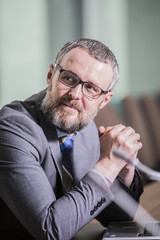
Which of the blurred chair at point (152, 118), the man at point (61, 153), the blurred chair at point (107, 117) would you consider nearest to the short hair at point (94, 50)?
the man at point (61, 153)

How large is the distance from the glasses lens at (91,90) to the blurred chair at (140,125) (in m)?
1.30

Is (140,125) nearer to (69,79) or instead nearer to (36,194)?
(69,79)

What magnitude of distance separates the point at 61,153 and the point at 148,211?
32 centimetres

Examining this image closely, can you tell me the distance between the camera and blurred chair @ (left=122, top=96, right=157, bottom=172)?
88.0 inches

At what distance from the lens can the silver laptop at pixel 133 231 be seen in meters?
0.72

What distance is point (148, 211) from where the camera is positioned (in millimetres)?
1015

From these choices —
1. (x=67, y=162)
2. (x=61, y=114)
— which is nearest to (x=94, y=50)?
(x=61, y=114)

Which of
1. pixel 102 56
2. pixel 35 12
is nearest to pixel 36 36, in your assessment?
pixel 35 12

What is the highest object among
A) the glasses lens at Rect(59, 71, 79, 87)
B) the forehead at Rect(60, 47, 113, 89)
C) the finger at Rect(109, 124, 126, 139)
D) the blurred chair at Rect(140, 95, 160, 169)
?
the forehead at Rect(60, 47, 113, 89)

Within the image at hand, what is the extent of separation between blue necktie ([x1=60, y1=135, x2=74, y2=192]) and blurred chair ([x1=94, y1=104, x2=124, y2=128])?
86cm

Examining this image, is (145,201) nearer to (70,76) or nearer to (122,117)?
(70,76)

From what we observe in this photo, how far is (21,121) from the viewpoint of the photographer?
32.9 inches

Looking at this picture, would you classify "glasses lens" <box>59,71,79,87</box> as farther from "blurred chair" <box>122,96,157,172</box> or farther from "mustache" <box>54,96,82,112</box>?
"blurred chair" <box>122,96,157,172</box>

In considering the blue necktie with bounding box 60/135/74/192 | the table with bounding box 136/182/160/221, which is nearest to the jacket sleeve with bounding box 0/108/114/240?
the blue necktie with bounding box 60/135/74/192
